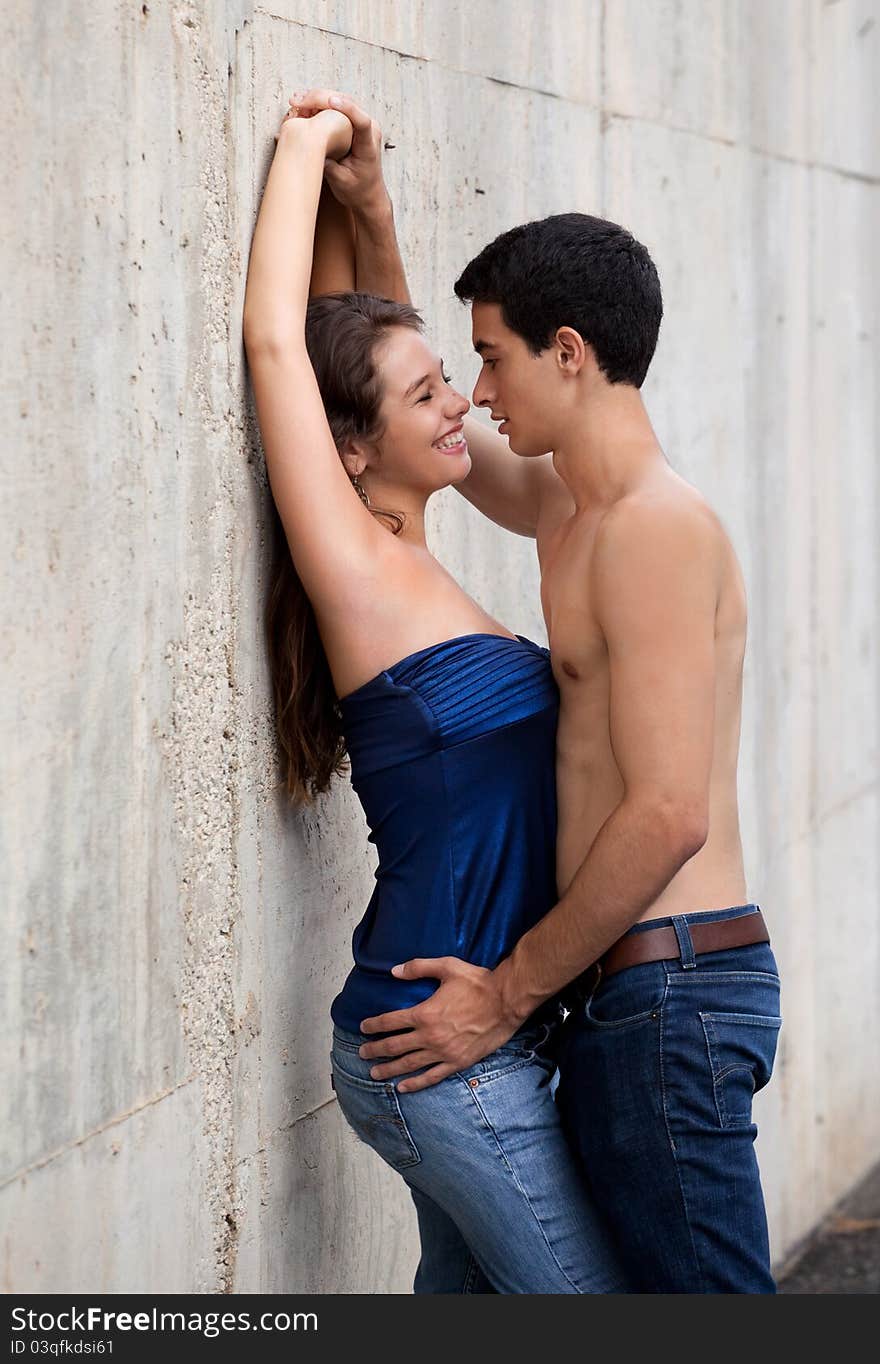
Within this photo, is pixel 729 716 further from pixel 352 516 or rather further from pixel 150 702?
pixel 150 702

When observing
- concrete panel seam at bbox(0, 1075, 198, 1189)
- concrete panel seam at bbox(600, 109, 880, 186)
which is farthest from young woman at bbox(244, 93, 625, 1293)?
concrete panel seam at bbox(600, 109, 880, 186)

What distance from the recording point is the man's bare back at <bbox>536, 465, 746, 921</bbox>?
226cm

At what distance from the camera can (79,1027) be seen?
1934mm

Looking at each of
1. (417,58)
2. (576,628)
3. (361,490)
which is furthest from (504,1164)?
(417,58)

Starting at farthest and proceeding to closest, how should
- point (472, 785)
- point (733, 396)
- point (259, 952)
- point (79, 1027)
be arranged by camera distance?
point (733, 396)
point (259, 952)
point (472, 785)
point (79, 1027)

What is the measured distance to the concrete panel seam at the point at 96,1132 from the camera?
71.9 inches

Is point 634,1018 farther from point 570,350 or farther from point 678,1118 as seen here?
point 570,350

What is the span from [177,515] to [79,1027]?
0.67m

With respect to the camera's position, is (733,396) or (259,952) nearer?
(259,952)

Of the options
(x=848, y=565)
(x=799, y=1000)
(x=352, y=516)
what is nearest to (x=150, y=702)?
(x=352, y=516)

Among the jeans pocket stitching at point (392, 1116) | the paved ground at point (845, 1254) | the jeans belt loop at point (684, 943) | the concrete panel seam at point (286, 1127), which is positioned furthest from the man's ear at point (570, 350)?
the paved ground at point (845, 1254)

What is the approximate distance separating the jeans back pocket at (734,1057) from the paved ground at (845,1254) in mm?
2624

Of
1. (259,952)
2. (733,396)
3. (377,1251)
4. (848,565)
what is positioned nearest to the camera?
(259,952)

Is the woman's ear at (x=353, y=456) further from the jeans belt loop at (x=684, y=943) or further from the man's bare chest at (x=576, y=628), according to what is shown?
the jeans belt loop at (x=684, y=943)
